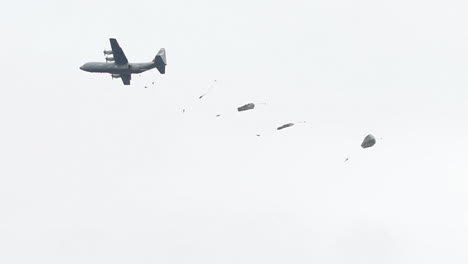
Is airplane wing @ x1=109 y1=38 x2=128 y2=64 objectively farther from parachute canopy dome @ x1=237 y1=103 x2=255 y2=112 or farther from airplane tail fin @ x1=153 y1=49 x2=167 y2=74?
parachute canopy dome @ x1=237 y1=103 x2=255 y2=112

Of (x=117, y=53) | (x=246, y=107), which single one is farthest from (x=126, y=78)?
(x=246, y=107)

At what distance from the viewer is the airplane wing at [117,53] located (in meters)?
188

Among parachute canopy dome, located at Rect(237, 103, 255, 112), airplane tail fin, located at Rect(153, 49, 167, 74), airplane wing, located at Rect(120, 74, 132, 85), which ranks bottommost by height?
airplane wing, located at Rect(120, 74, 132, 85)

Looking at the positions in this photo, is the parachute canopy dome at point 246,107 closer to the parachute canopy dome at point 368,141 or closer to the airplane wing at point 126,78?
the parachute canopy dome at point 368,141

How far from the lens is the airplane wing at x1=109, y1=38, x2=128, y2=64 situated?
188m

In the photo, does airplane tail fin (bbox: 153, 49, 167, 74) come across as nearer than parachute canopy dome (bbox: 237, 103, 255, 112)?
No

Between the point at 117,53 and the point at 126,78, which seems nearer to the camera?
the point at 117,53

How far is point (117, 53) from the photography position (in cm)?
18850

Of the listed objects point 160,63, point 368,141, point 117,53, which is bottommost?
point 368,141

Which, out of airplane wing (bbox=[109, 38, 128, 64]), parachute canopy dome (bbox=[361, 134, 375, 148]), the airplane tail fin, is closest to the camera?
parachute canopy dome (bbox=[361, 134, 375, 148])

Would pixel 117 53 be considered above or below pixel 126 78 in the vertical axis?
above

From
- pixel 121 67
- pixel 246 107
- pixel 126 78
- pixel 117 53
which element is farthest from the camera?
pixel 126 78

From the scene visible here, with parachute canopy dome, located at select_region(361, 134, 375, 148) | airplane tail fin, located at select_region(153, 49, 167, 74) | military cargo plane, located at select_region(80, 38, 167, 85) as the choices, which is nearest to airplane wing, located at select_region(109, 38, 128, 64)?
military cargo plane, located at select_region(80, 38, 167, 85)

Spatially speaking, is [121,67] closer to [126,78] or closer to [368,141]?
[126,78]
